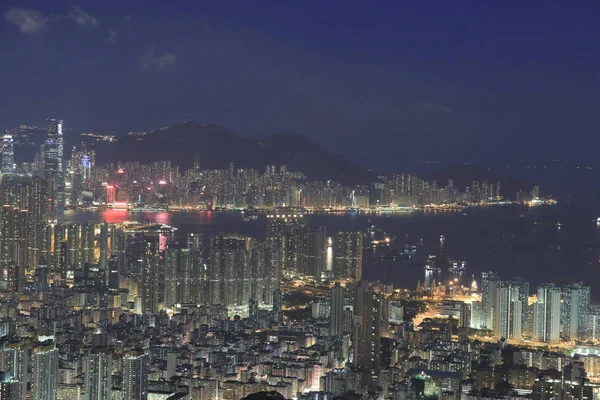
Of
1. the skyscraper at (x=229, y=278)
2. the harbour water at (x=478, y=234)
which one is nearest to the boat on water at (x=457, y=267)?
the harbour water at (x=478, y=234)

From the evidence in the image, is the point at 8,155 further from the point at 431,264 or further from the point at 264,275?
the point at 431,264

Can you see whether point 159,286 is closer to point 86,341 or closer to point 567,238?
point 86,341

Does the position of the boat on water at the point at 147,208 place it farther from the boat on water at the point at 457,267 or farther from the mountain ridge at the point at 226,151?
the boat on water at the point at 457,267

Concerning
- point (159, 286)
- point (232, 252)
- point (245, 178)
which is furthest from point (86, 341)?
→ point (245, 178)

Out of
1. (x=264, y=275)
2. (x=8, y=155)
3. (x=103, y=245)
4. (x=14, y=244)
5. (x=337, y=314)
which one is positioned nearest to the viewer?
(x=337, y=314)

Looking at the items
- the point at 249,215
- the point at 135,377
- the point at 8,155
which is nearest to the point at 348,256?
the point at 135,377
